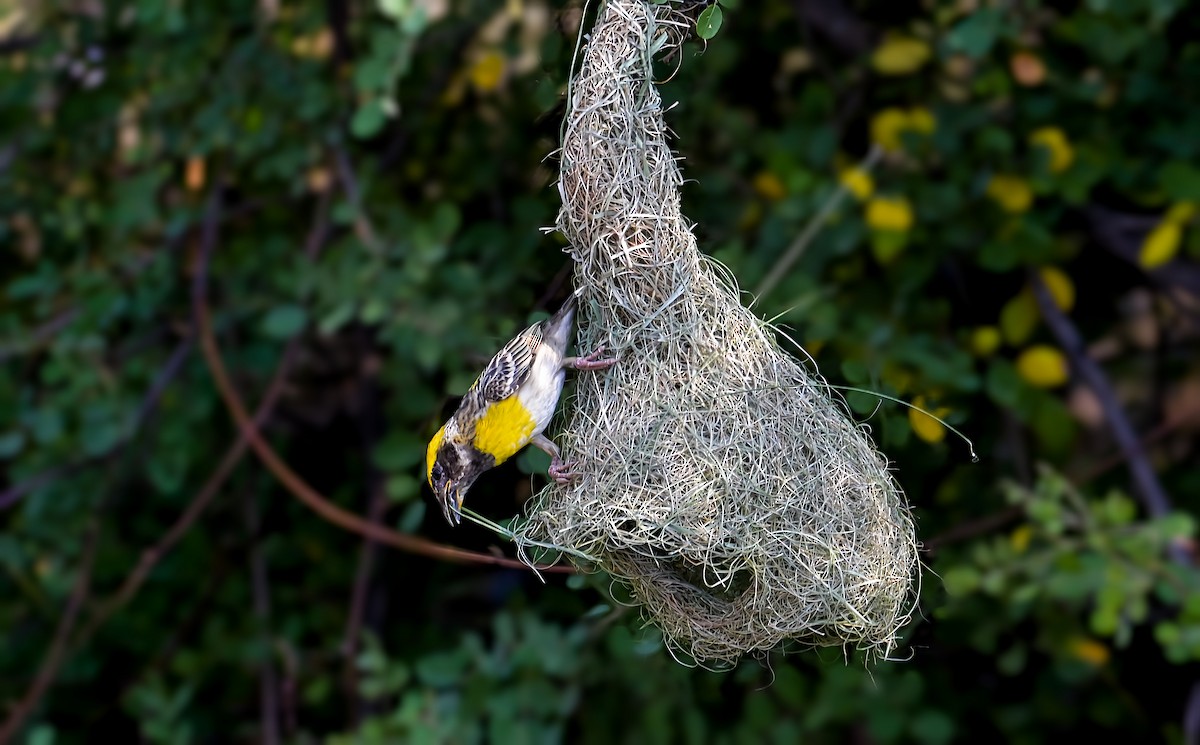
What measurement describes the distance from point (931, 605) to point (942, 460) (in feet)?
0.79

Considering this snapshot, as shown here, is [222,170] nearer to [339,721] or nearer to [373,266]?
[373,266]

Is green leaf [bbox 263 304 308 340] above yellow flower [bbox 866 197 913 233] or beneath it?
above

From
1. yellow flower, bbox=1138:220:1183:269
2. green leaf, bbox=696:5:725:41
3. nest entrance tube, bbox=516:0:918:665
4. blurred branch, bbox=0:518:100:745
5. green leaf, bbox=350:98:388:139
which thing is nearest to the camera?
green leaf, bbox=696:5:725:41

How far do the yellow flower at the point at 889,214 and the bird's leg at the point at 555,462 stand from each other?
5.52 feet

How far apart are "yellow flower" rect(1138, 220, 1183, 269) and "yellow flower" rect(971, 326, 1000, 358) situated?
1.26 ft

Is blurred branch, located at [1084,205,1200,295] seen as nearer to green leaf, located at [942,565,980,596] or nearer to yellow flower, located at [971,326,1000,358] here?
yellow flower, located at [971,326,1000,358]

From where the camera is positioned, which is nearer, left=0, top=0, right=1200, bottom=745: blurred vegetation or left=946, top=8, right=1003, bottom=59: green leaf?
left=946, top=8, right=1003, bottom=59: green leaf

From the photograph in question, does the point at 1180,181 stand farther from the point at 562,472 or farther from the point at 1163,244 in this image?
the point at 562,472

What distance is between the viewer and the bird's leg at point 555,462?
147cm

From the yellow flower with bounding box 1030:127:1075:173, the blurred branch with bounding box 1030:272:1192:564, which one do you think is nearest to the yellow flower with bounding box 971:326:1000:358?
the blurred branch with bounding box 1030:272:1192:564

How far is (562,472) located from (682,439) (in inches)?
6.0

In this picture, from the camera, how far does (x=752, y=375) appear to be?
4.79ft

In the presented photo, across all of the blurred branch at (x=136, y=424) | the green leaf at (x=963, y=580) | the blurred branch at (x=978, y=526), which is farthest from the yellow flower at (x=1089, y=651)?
the blurred branch at (x=136, y=424)

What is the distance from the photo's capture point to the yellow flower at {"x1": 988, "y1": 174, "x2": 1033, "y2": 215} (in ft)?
9.71
